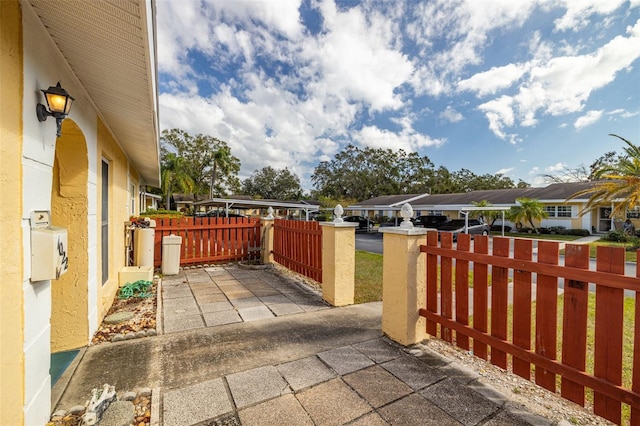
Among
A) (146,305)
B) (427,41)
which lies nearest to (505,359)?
(146,305)

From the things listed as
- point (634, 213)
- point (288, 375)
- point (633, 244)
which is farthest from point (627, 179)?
point (288, 375)

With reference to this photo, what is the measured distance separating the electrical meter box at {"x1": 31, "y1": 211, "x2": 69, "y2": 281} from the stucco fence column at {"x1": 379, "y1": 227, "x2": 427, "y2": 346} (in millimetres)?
2913

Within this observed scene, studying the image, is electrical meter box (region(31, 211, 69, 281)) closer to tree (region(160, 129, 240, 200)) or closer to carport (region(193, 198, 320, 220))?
carport (region(193, 198, 320, 220))

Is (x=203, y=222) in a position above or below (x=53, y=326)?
above

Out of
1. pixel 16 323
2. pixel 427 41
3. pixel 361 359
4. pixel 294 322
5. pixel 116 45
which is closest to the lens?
pixel 16 323

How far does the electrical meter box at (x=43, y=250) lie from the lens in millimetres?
1639

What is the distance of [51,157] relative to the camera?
1.97m

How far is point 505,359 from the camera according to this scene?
232cm

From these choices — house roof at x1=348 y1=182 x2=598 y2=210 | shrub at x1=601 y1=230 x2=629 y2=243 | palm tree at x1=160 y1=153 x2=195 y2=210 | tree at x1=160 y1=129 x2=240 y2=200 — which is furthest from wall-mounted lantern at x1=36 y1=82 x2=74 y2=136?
tree at x1=160 y1=129 x2=240 y2=200

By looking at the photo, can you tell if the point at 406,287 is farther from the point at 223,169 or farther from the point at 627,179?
the point at 223,169

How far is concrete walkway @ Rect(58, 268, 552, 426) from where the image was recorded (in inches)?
73.9

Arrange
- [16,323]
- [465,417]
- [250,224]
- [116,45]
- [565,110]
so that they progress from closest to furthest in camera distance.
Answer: [16,323] → [465,417] → [116,45] → [250,224] → [565,110]

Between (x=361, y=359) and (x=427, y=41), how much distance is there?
11.9 meters

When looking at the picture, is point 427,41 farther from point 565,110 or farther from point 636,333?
point 565,110
